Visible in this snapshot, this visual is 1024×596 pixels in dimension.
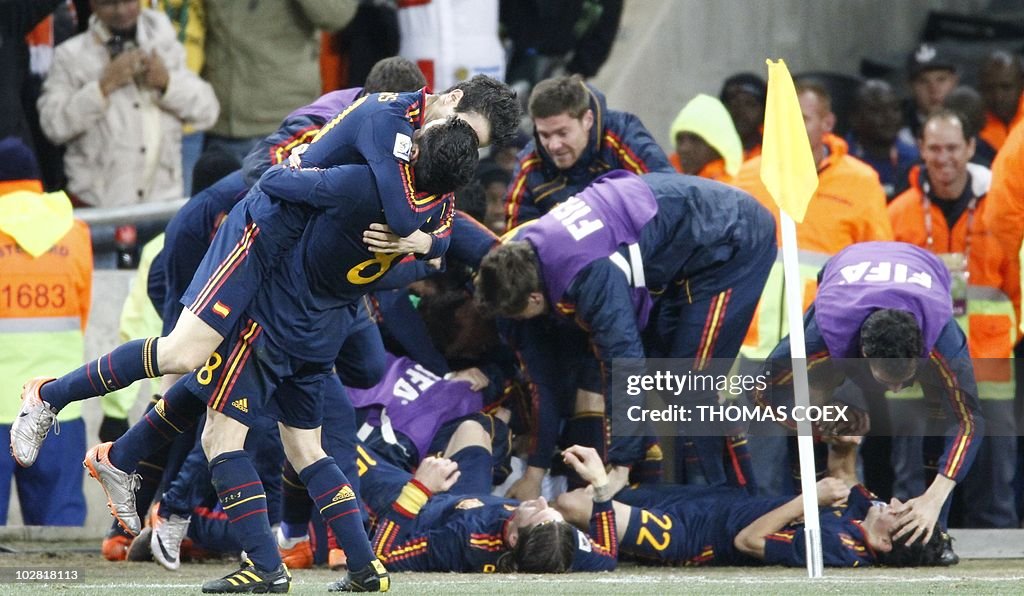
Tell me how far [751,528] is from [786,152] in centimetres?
167

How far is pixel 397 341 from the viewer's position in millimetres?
8703

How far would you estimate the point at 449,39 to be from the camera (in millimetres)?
10836

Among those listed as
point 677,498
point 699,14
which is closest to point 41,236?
point 677,498

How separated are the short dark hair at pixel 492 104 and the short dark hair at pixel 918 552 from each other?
2.60 meters

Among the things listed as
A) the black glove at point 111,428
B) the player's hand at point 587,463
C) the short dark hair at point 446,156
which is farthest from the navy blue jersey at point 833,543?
the black glove at point 111,428

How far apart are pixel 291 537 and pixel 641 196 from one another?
2180 mm

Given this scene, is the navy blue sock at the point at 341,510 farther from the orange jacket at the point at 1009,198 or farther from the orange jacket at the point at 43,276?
the orange jacket at the point at 1009,198

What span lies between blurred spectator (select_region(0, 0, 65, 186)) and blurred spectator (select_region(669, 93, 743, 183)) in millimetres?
3404

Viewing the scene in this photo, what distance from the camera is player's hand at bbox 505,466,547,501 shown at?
331 inches

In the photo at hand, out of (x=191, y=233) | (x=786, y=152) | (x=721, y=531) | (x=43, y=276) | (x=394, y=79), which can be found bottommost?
(x=721, y=531)

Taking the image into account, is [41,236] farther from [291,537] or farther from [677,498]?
[677,498]

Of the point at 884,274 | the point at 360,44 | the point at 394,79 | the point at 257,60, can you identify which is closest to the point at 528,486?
the point at 884,274

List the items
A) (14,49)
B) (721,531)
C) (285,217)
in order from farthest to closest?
1. (14,49)
2. (721,531)
3. (285,217)

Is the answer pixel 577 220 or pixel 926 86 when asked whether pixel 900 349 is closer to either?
pixel 577 220
